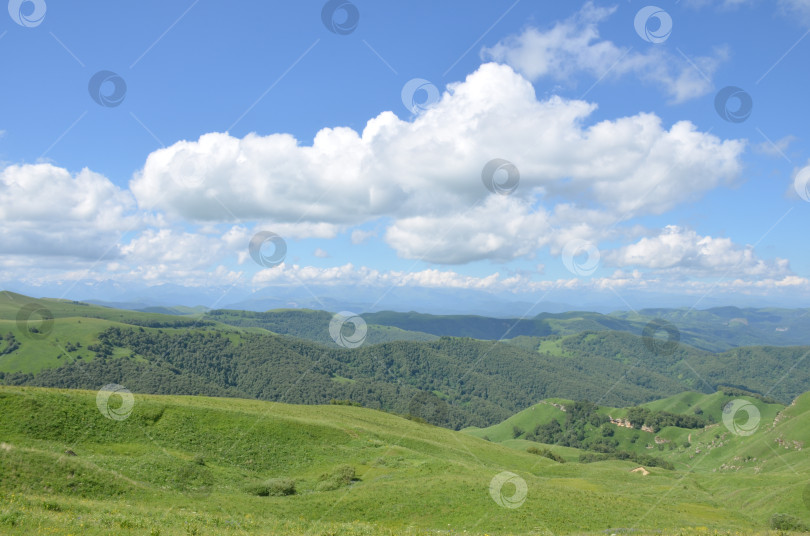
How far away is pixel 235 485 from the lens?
1476 inches

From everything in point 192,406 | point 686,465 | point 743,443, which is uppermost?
point 192,406

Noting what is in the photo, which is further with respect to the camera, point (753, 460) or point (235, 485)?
point (753, 460)

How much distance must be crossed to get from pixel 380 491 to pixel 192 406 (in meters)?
32.2

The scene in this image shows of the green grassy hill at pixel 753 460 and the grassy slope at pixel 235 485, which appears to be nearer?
the grassy slope at pixel 235 485

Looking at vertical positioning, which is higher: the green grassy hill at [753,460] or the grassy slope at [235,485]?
the grassy slope at [235,485]

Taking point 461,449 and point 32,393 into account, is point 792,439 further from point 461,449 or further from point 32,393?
point 32,393

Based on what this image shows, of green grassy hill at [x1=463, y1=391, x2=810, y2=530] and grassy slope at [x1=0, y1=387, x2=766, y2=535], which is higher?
grassy slope at [x1=0, y1=387, x2=766, y2=535]

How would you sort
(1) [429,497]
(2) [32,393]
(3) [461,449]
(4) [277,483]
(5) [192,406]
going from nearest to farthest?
(1) [429,497] < (4) [277,483] < (2) [32,393] < (5) [192,406] < (3) [461,449]

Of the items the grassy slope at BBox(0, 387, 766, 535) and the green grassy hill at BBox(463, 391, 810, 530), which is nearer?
the grassy slope at BBox(0, 387, 766, 535)

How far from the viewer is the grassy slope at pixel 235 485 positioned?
72.7 feet

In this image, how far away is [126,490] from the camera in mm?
29969

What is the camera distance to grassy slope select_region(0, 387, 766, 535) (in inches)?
872

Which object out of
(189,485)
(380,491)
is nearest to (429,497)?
(380,491)

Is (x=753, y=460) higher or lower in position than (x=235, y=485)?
lower
